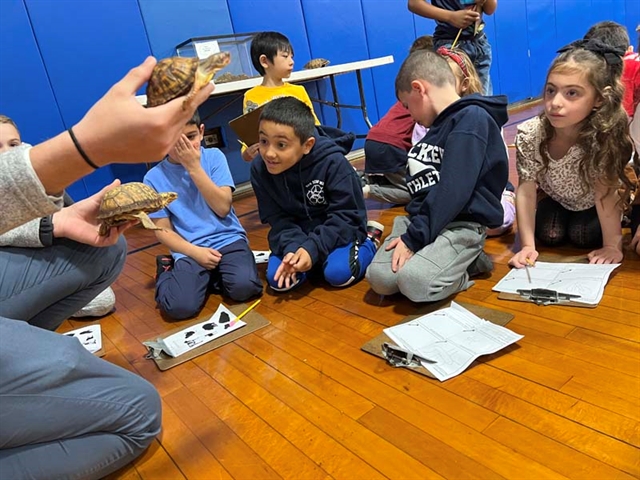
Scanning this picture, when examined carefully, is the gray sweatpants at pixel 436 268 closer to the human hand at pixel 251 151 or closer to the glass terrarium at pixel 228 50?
the human hand at pixel 251 151

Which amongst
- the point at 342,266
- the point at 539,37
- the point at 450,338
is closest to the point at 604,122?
the point at 450,338

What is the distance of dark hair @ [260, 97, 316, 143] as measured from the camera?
6.38 ft

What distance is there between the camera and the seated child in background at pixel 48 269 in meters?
1.20

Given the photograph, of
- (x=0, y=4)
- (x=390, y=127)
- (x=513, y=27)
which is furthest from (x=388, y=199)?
(x=513, y=27)

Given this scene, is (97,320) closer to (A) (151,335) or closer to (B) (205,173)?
(A) (151,335)

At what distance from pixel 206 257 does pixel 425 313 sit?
1.02 metres

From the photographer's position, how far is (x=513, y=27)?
6633 millimetres

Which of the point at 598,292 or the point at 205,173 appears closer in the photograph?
the point at 598,292

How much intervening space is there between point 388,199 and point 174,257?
1481 millimetres

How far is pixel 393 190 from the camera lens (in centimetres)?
303

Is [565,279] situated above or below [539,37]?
below

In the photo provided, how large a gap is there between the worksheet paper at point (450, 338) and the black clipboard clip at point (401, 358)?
0.04 ft

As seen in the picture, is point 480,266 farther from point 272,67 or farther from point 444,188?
point 272,67

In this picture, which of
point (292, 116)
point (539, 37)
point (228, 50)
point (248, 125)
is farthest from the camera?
point (539, 37)
